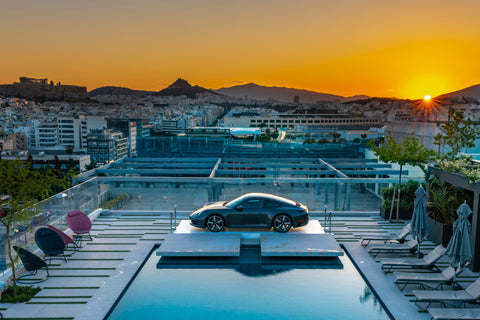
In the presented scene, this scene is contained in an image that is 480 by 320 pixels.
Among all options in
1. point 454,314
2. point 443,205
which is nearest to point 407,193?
point 443,205

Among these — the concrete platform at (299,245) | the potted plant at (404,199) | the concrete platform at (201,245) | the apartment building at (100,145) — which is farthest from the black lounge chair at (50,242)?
the apartment building at (100,145)

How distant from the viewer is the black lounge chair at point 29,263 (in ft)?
24.3

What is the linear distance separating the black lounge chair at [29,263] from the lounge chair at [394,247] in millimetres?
7234

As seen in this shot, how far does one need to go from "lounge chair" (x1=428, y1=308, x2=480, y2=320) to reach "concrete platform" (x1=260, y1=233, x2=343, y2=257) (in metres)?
2.99

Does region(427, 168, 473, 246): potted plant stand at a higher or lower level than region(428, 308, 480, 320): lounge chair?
higher

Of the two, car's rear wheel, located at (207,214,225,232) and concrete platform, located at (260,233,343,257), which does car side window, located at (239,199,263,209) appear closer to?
car's rear wheel, located at (207,214,225,232)

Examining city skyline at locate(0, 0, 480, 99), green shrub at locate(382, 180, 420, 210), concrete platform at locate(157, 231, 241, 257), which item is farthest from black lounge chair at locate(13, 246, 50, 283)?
city skyline at locate(0, 0, 480, 99)

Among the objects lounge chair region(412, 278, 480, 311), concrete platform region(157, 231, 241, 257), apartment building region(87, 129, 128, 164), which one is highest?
lounge chair region(412, 278, 480, 311)

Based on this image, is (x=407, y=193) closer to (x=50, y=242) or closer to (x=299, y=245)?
(x=299, y=245)

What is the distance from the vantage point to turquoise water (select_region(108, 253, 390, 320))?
627cm

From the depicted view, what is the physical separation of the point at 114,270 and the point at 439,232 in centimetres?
791

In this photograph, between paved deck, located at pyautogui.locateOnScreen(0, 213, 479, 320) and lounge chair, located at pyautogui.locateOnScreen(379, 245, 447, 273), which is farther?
lounge chair, located at pyautogui.locateOnScreen(379, 245, 447, 273)

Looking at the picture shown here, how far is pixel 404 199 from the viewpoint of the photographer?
12109 mm

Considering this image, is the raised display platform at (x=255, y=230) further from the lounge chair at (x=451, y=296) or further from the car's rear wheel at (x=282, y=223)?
the lounge chair at (x=451, y=296)
